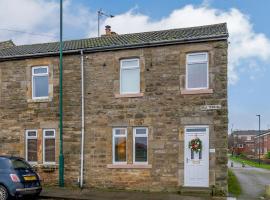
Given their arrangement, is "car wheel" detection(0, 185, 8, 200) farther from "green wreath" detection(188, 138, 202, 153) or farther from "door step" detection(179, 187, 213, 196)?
"green wreath" detection(188, 138, 202, 153)

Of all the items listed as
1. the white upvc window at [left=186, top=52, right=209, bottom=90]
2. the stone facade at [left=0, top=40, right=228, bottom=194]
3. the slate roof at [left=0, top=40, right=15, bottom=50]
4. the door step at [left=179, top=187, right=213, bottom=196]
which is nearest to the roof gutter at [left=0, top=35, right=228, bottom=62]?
the stone facade at [left=0, top=40, right=228, bottom=194]

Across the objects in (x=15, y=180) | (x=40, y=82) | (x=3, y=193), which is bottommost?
(x=3, y=193)

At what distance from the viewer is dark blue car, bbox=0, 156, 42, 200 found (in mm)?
14820

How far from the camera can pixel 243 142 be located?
387ft

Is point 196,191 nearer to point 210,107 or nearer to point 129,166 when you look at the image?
point 129,166

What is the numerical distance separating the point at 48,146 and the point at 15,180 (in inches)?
233

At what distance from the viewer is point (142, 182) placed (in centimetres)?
1859

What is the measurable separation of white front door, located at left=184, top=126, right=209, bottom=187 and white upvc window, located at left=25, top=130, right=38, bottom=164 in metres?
7.46

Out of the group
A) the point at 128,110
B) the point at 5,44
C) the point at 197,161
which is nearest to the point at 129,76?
the point at 128,110

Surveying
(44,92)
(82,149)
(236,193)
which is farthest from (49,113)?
(236,193)

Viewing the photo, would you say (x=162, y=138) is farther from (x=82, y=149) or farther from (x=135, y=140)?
(x=82, y=149)

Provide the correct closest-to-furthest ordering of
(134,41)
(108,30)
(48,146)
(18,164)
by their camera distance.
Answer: (18,164), (134,41), (48,146), (108,30)

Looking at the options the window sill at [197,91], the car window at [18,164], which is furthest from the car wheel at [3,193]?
the window sill at [197,91]

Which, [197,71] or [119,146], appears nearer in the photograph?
[197,71]
